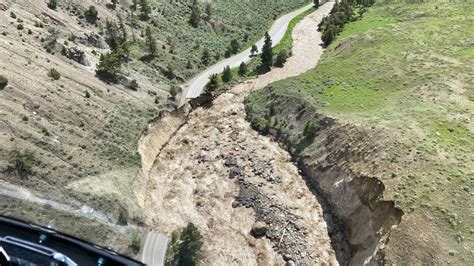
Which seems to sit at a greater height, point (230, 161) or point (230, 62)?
point (230, 62)

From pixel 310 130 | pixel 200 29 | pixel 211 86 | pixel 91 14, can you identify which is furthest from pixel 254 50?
pixel 310 130

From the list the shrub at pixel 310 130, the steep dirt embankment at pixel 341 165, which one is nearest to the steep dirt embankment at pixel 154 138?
the steep dirt embankment at pixel 341 165

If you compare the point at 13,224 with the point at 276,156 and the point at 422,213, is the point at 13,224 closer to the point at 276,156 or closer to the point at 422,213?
the point at 422,213

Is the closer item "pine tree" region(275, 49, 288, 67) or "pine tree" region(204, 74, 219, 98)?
"pine tree" region(204, 74, 219, 98)

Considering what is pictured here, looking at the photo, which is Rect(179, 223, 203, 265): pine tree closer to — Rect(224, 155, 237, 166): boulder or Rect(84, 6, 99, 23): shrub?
Rect(224, 155, 237, 166): boulder

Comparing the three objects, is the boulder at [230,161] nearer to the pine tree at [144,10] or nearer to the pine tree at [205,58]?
the pine tree at [205,58]

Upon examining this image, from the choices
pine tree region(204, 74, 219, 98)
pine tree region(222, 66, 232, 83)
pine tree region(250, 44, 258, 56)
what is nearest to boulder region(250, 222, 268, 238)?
pine tree region(204, 74, 219, 98)

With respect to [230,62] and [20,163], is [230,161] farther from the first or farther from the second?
[230,62]
